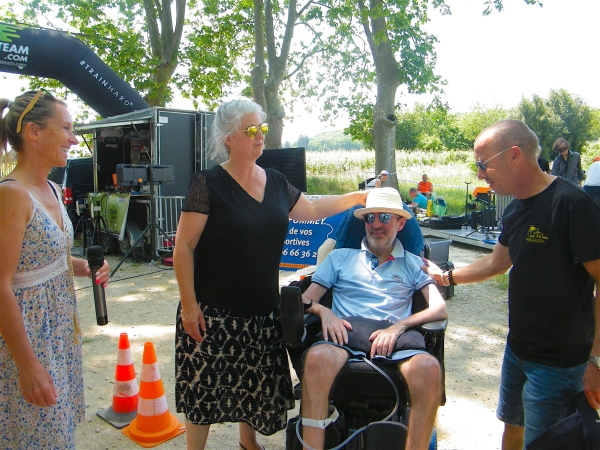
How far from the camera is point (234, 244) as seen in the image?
2289 millimetres

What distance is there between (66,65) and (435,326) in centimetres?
976

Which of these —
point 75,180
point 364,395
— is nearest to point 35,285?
point 364,395

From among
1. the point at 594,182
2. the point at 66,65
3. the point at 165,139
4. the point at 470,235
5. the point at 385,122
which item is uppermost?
Answer: the point at 66,65

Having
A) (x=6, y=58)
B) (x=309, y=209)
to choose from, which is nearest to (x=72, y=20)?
(x=6, y=58)

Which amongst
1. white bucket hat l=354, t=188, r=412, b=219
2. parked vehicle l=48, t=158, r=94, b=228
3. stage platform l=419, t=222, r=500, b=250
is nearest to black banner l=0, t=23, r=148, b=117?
parked vehicle l=48, t=158, r=94, b=228

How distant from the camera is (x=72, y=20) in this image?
19.3 metres

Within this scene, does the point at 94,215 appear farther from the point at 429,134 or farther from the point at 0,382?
the point at 429,134

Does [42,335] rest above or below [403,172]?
below

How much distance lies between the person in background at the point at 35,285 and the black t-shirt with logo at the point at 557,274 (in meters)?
1.93

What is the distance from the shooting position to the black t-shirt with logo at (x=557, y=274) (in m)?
1.96

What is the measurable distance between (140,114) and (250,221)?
26.4ft

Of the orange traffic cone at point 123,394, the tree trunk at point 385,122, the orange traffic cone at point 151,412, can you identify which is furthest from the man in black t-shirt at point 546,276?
the tree trunk at point 385,122

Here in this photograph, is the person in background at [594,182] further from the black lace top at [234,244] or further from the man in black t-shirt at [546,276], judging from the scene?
the black lace top at [234,244]

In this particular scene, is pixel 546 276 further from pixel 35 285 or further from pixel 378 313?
pixel 35 285
